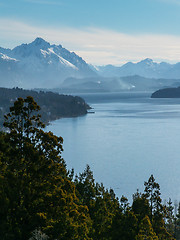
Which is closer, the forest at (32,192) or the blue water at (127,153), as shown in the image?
the forest at (32,192)

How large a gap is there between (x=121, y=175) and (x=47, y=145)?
209 feet

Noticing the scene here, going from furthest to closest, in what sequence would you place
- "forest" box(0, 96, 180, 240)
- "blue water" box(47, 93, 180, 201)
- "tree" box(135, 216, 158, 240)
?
"blue water" box(47, 93, 180, 201), "tree" box(135, 216, 158, 240), "forest" box(0, 96, 180, 240)

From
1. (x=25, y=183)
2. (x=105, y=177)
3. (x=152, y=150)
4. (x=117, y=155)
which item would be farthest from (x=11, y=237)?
(x=152, y=150)

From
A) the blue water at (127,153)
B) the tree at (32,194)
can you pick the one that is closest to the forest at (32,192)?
the tree at (32,194)

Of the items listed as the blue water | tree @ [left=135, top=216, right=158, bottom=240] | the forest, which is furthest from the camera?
the blue water

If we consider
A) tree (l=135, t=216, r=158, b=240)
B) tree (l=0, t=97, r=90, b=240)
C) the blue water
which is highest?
tree (l=0, t=97, r=90, b=240)

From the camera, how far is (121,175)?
8325 cm

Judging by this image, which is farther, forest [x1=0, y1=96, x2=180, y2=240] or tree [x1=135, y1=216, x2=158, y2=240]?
tree [x1=135, y1=216, x2=158, y2=240]

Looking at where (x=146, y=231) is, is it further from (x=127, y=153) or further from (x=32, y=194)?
(x=127, y=153)

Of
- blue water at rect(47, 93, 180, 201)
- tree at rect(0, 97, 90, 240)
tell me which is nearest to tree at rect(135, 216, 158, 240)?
tree at rect(0, 97, 90, 240)

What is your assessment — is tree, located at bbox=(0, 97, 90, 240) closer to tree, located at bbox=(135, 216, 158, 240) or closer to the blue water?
tree, located at bbox=(135, 216, 158, 240)

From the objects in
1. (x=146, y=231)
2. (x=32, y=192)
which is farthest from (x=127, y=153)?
(x=32, y=192)

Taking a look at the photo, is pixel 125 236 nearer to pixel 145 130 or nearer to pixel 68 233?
pixel 68 233

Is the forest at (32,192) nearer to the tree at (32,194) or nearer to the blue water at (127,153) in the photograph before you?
the tree at (32,194)
